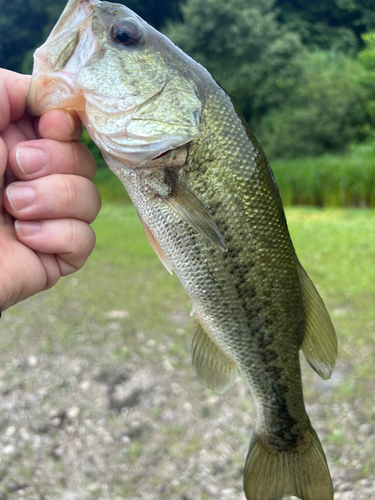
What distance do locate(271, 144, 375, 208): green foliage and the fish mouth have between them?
19.1 feet

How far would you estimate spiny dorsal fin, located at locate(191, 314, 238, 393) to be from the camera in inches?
41.8

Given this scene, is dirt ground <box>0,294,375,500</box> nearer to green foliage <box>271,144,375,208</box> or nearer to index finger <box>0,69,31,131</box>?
index finger <box>0,69,31,131</box>

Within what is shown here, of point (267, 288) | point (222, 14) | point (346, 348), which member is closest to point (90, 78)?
point (267, 288)

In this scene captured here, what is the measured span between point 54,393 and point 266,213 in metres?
2.14

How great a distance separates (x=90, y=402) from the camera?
2.43 metres

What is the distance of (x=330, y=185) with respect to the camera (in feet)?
20.6

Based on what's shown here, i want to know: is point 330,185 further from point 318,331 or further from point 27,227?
point 27,227

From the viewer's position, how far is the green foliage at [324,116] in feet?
33.2

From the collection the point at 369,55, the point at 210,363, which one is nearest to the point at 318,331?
the point at 210,363

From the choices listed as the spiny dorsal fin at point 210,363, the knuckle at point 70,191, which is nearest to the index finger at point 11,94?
the knuckle at point 70,191

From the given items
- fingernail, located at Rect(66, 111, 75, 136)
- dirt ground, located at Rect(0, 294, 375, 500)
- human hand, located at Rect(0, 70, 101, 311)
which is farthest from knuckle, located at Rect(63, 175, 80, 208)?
dirt ground, located at Rect(0, 294, 375, 500)

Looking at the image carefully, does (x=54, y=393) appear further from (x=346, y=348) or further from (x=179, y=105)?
(x=179, y=105)

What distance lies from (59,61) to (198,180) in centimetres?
39

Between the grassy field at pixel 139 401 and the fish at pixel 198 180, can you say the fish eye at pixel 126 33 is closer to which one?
the fish at pixel 198 180
